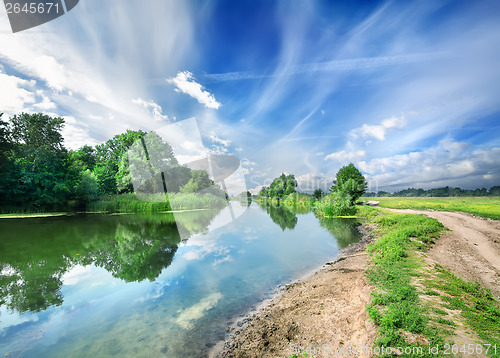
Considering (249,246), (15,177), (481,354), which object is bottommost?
(249,246)

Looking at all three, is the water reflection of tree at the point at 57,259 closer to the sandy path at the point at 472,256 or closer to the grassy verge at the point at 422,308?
the grassy verge at the point at 422,308

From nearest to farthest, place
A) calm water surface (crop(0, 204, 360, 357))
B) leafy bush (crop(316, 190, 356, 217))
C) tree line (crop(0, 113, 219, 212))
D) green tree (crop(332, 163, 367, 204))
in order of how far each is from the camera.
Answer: calm water surface (crop(0, 204, 360, 357)) < tree line (crop(0, 113, 219, 212)) < leafy bush (crop(316, 190, 356, 217)) < green tree (crop(332, 163, 367, 204))

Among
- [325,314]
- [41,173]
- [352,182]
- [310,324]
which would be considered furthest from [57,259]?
[352,182]

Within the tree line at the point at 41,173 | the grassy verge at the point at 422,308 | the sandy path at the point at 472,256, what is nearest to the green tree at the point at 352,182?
the sandy path at the point at 472,256

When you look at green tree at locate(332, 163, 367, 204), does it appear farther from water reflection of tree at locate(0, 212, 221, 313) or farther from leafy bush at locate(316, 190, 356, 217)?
water reflection of tree at locate(0, 212, 221, 313)

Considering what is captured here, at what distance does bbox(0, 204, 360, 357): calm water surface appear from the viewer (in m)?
4.14

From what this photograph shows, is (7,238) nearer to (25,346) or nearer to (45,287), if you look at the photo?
(45,287)

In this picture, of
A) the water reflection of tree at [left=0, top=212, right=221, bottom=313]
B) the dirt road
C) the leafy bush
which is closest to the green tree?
the leafy bush

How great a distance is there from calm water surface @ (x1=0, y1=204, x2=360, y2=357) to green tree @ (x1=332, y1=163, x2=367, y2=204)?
29802mm

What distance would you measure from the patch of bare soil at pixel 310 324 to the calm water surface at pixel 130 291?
0.70 meters

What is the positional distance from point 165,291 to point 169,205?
1233 inches

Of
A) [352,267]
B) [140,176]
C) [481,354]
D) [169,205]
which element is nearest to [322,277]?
[352,267]

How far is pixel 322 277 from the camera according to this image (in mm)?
7402

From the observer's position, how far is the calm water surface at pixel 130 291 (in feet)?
13.6
